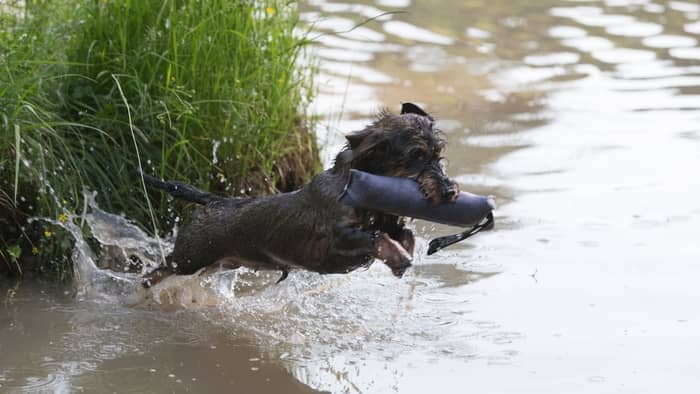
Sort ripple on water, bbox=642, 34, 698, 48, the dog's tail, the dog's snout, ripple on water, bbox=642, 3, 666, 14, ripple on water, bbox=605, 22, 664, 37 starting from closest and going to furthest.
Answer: the dog's snout → the dog's tail → ripple on water, bbox=642, 34, 698, 48 → ripple on water, bbox=605, 22, 664, 37 → ripple on water, bbox=642, 3, 666, 14

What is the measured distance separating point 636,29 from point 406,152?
7.48 metres

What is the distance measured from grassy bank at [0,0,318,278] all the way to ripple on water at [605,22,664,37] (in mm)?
5808

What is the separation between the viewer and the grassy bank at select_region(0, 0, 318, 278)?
572 cm

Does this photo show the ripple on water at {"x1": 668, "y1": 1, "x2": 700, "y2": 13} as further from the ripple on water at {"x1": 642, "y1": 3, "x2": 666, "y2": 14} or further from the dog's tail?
the dog's tail

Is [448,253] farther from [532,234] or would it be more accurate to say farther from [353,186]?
[353,186]

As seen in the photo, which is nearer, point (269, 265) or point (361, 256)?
point (361, 256)

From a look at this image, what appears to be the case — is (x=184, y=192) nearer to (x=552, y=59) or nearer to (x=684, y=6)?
(x=552, y=59)

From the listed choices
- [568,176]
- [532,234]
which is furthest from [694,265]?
[568,176]

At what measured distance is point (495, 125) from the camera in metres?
8.83

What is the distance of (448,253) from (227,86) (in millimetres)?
1555

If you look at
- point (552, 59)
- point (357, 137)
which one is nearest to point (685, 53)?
point (552, 59)

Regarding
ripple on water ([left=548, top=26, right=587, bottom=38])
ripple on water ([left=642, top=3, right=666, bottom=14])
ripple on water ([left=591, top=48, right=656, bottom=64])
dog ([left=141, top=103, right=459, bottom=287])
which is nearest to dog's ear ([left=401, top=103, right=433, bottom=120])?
dog ([left=141, top=103, right=459, bottom=287])

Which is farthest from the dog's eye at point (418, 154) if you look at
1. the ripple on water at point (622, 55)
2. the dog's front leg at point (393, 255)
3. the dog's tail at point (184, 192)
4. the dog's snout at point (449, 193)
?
the ripple on water at point (622, 55)

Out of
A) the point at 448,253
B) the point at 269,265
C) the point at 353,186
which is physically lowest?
the point at 448,253
